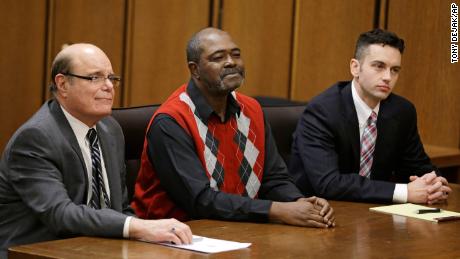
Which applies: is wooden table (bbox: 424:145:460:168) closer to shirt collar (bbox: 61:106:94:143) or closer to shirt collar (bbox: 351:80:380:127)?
shirt collar (bbox: 351:80:380:127)

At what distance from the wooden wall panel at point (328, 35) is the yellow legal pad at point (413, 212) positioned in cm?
284

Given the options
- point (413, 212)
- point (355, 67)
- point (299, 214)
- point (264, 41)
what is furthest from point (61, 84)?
point (264, 41)

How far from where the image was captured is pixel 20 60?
511 cm

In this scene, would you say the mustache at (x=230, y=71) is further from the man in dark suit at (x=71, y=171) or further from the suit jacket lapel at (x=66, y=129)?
the suit jacket lapel at (x=66, y=129)

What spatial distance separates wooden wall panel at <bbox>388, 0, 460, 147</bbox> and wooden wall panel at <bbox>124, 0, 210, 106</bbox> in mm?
1364

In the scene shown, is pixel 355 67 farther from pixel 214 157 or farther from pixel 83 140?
pixel 83 140

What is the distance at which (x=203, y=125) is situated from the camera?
11.8 feet

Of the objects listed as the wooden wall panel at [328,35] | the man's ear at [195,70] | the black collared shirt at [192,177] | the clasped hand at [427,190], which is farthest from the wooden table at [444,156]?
the man's ear at [195,70]

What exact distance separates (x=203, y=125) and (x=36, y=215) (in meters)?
0.89

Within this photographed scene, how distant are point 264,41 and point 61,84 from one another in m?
3.47

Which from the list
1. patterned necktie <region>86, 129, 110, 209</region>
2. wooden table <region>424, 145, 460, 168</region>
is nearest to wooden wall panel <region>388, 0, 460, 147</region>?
wooden table <region>424, 145, 460, 168</region>

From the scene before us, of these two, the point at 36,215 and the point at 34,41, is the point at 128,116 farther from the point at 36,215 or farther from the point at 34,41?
the point at 34,41

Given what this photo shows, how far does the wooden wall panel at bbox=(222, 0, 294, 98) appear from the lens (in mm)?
6363

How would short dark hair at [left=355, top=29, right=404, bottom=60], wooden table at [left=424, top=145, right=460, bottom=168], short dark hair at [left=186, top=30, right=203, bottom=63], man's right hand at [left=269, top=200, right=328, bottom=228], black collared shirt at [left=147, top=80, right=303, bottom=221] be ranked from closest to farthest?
man's right hand at [left=269, top=200, right=328, bottom=228]
black collared shirt at [left=147, top=80, right=303, bottom=221]
short dark hair at [left=186, top=30, right=203, bottom=63]
short dark hair at [left=355, top=29, right=404, bottom=60]
wooden table at [left=424, top=145, right=460, bottom=168]
